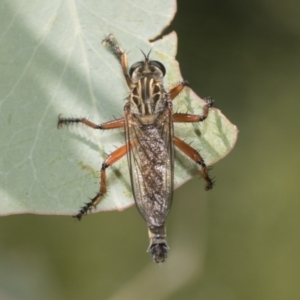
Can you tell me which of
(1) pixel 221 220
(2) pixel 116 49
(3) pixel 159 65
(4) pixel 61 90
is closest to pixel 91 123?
(4) pixel 61 90

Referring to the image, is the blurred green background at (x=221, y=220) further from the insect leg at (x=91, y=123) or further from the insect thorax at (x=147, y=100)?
the insect leg at (x=91, y=123)

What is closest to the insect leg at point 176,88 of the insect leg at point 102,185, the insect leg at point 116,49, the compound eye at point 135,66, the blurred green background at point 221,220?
the compound eye at point 135,66

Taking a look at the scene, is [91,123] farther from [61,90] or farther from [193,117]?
[193,117]

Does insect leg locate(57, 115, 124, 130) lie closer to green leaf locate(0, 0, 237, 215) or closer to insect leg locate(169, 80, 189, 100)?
green leaf locate(0, 0, 237, 215)

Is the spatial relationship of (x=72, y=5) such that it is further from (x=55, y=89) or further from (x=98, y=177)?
(x=98, y=177)

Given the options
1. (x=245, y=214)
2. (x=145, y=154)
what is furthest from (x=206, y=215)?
Answer: (x=145, y=154)
